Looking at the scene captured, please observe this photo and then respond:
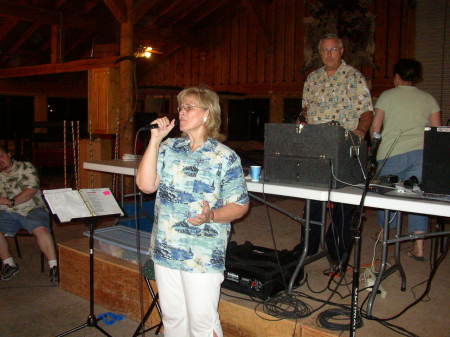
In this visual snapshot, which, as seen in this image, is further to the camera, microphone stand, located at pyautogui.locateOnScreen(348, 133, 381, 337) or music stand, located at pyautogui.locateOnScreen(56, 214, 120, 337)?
music stand, located at pyautogui.locateOnScreen(56, 214, 120, 337)

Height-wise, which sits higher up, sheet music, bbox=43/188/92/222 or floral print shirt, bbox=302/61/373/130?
floral print shirt, bbox=302/61/373/130

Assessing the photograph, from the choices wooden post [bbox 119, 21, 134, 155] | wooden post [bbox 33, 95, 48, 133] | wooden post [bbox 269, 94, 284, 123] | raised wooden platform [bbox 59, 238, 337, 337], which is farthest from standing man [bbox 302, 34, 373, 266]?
wooden post [bbox 33, 95, 48, 133]

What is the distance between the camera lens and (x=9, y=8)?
863cm

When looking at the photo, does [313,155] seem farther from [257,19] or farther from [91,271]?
[257,19]

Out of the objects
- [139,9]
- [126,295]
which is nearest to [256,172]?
[126,295]

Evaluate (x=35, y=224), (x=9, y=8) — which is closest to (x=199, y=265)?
(x=35, y=224)

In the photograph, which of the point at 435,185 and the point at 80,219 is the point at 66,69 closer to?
the point at 80,219

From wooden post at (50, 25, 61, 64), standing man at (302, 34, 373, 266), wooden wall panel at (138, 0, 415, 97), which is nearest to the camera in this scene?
standing man at (302, 34, 373, 266)

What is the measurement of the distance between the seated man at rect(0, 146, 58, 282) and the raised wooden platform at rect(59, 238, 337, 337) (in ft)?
1.00

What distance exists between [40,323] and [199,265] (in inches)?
70.5

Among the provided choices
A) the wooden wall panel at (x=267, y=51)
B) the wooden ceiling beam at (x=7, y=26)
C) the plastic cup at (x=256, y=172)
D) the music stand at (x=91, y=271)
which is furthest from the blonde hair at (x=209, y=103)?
the wooden ceiling beam at (x=7, y=26)

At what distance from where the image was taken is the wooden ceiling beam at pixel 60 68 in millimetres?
8534

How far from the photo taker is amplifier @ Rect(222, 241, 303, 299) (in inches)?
111

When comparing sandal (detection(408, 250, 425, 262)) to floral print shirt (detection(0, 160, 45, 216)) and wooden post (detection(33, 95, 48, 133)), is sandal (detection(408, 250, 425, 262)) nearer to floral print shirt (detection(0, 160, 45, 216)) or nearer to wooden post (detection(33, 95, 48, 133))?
floral print shirt (detection(0, 160, 45, 216))
